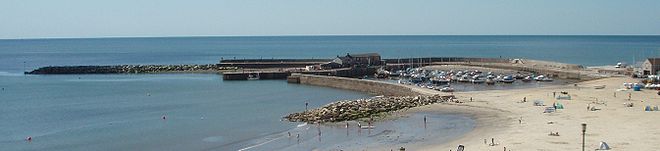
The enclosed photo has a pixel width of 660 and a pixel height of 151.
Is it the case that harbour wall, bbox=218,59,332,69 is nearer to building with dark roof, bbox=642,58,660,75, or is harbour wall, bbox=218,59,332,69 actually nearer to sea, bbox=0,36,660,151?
sea, bbox=0,36,660,151

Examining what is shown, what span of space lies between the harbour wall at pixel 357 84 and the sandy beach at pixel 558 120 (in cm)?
603

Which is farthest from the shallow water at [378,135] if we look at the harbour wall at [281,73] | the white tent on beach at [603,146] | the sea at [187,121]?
the harbour wall at [281,73]

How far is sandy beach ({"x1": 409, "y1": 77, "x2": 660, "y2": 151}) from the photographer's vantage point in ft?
98.5

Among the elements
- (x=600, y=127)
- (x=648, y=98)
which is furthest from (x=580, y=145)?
(x=648, y=98)

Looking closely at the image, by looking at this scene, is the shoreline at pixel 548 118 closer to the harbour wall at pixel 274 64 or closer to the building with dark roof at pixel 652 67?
the building with dark roof at pixel 652 67

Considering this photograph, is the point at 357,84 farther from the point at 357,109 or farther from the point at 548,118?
the point at 548,118

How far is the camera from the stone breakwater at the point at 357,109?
41938mm

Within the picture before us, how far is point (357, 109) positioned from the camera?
44344 mm

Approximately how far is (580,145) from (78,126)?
29268mm

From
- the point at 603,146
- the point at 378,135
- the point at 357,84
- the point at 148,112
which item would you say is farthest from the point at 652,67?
the point at 148,112

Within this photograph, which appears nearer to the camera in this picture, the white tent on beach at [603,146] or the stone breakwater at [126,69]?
the white tent on beach at [603,146]

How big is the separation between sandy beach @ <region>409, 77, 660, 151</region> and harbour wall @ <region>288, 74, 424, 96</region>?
6030mm

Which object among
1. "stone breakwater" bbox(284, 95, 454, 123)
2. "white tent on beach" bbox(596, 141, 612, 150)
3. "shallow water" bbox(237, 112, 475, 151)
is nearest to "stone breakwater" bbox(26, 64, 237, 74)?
"stone breakwater" bbox(284, 95, 454, 123)

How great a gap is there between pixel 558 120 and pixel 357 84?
29.4 meters
